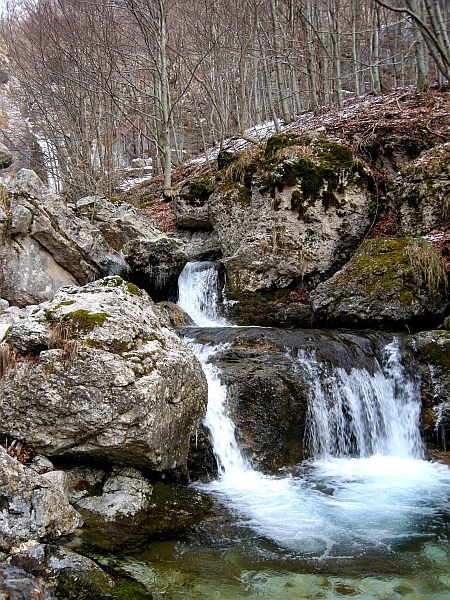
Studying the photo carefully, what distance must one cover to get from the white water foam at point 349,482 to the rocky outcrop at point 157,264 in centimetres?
398

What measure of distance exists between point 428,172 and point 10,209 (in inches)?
346

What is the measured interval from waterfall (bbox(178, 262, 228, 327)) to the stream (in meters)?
2.49

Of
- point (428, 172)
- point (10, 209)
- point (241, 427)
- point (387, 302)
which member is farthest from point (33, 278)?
point (428, 172)

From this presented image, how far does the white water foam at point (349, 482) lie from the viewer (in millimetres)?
4520

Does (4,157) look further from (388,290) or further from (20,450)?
(20,450)

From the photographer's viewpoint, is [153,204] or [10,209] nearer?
[10,209]

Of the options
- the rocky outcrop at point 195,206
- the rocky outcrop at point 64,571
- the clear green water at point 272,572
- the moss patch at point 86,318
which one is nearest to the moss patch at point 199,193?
the rocky outcrop at point 195,206

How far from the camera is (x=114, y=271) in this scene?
1078cm

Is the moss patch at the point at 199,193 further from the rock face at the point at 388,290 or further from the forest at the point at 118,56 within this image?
the rock face at the point at 388,290

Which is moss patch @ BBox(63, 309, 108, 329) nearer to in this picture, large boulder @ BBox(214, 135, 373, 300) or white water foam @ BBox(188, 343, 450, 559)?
white water foam @ BBox(188, 343, 450, 559)

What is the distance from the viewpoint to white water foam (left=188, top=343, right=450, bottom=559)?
452 cm

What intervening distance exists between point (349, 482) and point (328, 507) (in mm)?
841

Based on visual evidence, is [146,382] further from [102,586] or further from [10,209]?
[10,209]

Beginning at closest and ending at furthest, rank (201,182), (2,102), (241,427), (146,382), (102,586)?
(102,586) → (146,382) → (241,427) → (201,182) → (2,102)
